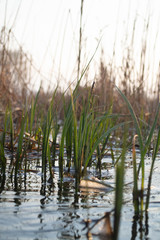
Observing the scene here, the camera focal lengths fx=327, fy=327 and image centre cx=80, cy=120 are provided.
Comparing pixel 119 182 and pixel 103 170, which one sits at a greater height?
pixel 119 182

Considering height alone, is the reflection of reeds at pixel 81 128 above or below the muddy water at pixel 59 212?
above

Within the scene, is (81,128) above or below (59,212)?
above

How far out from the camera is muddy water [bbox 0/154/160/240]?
0.79 meters

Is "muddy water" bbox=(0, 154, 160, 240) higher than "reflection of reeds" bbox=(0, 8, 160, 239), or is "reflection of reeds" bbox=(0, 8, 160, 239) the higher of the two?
"reflection of reeds" bbox=(0, 8, 160, 239)

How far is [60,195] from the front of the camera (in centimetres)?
115

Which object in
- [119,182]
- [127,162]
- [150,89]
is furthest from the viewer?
[150,89]

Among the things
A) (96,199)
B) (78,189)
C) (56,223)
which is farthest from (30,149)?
(56,223)

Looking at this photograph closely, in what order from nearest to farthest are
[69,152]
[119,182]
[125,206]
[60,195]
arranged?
[119,182] → [125,206] → [60,195] → [69,152]

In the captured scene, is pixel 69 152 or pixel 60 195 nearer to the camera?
pixel 60 195

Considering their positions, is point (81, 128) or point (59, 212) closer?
point (59, 212)

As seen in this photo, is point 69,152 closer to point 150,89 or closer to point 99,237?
point 99,237

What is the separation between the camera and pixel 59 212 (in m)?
0.96

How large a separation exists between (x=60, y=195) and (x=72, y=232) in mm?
356

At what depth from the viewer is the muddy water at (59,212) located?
0.79 metres
